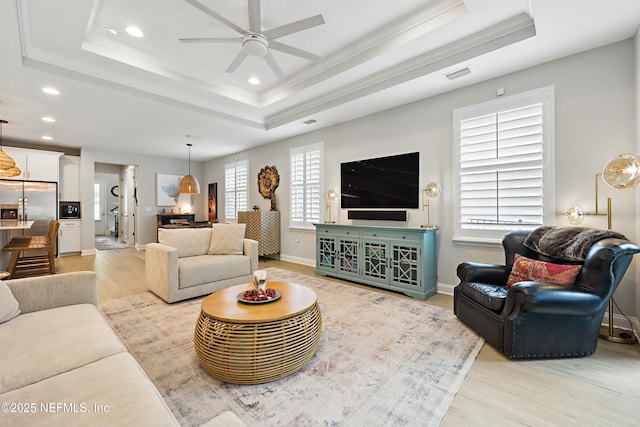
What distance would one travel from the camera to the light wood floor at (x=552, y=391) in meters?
1.56

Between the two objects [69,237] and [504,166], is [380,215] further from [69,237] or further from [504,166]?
[69,237]

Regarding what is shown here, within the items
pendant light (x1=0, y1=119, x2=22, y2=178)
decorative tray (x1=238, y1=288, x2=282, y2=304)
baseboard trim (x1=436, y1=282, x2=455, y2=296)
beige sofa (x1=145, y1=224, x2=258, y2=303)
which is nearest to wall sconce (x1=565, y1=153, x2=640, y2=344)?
baseboard trim (x1=436, y1=282, x2=455, y2=296)

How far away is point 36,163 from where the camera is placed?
627 cm

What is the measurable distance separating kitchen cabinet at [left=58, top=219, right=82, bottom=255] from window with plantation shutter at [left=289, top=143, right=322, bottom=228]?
211 inches

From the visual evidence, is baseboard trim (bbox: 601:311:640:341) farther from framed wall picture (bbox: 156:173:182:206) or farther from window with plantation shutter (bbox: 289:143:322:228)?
framed wall picture (bbox: 156:173:182:206)

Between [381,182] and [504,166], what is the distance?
164 centimetres

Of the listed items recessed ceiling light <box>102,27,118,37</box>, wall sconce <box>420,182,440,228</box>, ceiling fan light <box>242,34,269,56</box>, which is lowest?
wall sconce <box>420,182,440,228</box>

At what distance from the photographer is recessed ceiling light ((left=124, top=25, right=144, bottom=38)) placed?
2932mm

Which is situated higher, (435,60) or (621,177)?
(435,60)

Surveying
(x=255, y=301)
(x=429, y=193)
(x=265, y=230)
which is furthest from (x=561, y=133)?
(x=265, y=230)

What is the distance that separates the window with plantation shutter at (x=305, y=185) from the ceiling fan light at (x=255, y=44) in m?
2.86

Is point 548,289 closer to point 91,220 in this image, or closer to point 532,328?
point 532,328

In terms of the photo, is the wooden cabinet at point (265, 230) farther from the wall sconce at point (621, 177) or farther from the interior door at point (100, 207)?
the interior door at point (100, 207)

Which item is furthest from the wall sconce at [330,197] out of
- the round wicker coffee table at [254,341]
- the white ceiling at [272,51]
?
the round wicker coffee table at [254,341]
